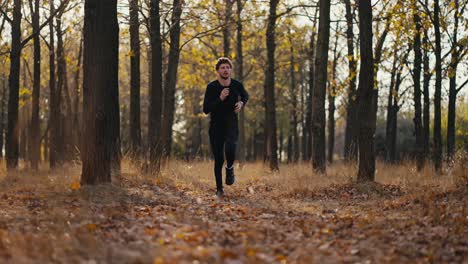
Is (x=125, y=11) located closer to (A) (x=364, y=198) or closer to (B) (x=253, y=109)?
(A) (x=364, y=198)

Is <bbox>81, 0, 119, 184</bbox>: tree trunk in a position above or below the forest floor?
above

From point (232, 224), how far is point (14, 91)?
1303cm

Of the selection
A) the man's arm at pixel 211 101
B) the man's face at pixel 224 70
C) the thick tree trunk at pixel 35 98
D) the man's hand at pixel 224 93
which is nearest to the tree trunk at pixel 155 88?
the thick tree trunk at pixel 35 98

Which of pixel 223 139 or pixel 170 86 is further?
pixel 170 86

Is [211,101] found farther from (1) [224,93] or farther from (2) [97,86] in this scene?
(2) [97,86]

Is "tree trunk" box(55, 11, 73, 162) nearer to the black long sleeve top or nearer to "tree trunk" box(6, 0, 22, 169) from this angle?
"tree trunk" box(6, 0, 22, 169)

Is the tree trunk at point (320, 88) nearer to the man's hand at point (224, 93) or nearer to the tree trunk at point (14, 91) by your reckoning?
the man's hand at point (224, 93)

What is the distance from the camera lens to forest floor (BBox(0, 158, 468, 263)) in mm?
5297

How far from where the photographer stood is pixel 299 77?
1583 inches

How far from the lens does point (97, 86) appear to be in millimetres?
9797

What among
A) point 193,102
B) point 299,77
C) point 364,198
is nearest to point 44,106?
point 193,102

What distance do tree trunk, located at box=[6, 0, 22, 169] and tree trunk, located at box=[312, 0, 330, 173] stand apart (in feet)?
28.2

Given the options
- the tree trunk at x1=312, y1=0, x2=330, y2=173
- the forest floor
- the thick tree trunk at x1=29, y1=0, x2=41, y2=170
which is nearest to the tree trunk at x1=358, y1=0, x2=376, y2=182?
the forest floor

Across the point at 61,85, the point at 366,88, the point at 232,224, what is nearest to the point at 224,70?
the point at 366,88
